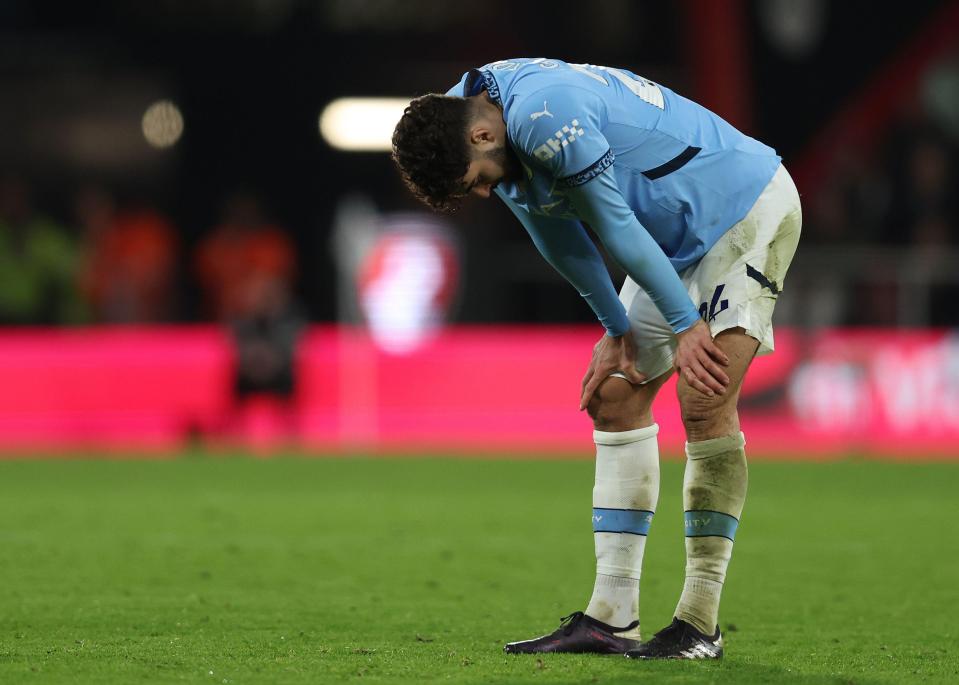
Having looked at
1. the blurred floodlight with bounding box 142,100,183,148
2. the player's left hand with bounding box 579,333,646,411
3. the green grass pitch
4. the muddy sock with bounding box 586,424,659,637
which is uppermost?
the blurred floodlight with bounding box 142,100,183,148

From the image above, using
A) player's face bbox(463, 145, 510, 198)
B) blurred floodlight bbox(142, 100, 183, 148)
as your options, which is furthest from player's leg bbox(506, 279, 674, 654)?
blurred floodlight bbox(142, 100, 183, 148)

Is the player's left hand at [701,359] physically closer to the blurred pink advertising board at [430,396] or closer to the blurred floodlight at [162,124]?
the blurred pink advertising board at [430,396]

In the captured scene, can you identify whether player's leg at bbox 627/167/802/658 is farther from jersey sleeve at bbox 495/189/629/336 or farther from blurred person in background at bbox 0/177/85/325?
blurred person in background at bbox 0/177/85/325

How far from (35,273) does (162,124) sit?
11.6 feet

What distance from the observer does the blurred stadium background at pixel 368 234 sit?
47.9 feet

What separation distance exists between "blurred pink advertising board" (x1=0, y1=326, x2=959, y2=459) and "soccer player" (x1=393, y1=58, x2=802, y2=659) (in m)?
9.09

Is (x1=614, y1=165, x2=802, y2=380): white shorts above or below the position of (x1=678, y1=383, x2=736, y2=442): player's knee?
above

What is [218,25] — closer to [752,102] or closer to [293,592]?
[752,102]

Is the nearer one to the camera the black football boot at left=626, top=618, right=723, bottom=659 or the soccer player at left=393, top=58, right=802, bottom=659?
the soccer player at left=393, top=58, right=802, bottom=659

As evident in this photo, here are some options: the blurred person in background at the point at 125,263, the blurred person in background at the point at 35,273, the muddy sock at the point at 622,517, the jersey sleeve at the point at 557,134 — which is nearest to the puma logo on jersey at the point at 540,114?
the jersey sleeve at the point at 557,134

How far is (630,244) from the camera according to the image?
4.62 meters

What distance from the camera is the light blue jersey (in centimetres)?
457

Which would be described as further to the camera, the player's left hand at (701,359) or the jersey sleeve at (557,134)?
the player's left hand at (701,359)

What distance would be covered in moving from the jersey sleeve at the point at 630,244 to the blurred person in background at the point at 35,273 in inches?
458
